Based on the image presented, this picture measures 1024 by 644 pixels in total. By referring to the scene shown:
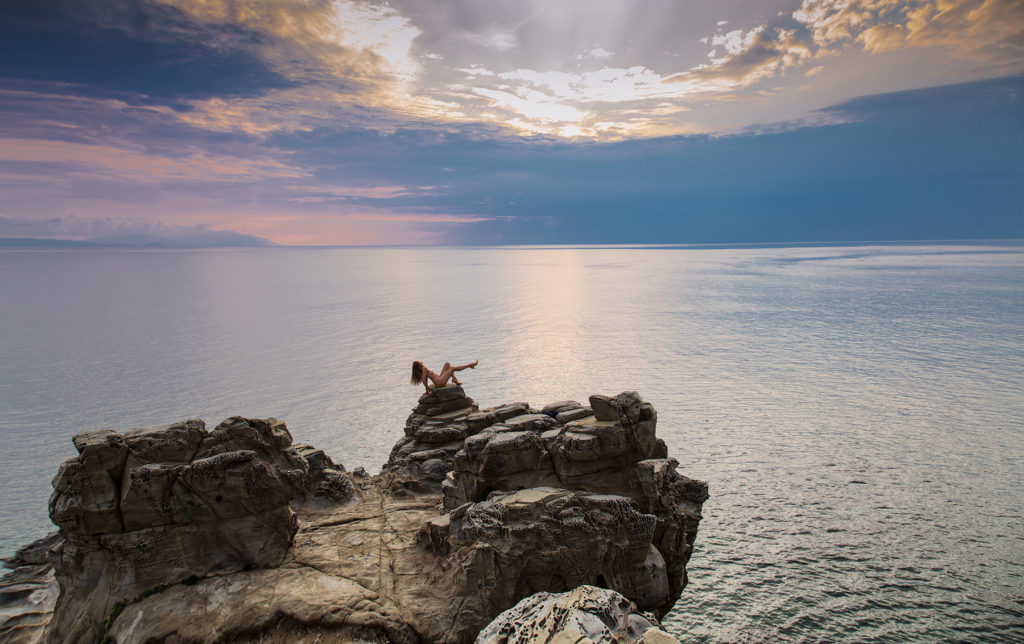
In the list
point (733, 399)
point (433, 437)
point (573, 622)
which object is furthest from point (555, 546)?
point (733, 399)

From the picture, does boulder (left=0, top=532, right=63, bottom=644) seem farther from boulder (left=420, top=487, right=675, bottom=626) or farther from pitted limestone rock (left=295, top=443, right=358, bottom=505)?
boulder (left=420, top=487, right=675, bottom=626)

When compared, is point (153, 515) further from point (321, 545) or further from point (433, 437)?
point (433, 437)

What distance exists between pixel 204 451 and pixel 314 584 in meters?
5.46

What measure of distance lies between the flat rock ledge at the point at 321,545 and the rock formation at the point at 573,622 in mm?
93

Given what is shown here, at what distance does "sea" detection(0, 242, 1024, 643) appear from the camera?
22.2 meters

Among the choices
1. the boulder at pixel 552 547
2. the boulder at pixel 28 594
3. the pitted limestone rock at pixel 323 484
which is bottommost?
the boulder at pixel 28 594

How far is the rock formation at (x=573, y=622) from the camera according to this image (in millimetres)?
10562

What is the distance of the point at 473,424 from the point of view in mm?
25828

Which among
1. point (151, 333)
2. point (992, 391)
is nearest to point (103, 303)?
point (151, 333)

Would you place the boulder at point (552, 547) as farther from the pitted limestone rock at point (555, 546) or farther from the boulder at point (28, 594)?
the boulder at point (28, 594)

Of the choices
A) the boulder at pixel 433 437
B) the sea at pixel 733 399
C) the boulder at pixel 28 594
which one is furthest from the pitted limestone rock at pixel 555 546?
the boulder at pixel 28 594

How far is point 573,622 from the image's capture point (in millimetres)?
10852

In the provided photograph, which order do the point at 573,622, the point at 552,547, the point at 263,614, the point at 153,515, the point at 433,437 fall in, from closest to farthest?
1. the point at 573,622
2. the point at 263,614
3. the point at 153,515
4. the point at 552,547
5. the point at 433,437

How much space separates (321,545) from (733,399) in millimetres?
39759
